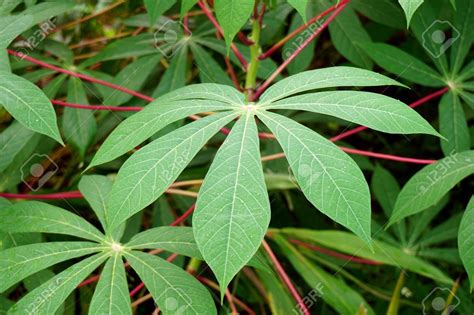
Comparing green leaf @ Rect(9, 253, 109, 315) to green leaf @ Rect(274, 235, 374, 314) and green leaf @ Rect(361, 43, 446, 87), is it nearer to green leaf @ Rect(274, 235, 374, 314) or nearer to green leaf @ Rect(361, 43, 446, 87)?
green leaf @ Rect(274, 235, 374, 314)

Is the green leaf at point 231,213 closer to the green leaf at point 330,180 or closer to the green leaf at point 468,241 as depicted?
the green leaf at point 330,180

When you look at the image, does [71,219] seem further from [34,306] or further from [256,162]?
[256,162]

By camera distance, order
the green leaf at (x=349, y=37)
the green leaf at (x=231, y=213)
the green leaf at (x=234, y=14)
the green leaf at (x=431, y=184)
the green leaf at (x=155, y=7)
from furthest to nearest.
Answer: the green leaf at (x=349, y=37)
the green leaf at (x=155, y=7)
the green leaf at (x=431, y=184)
the green leaf at (x=234, y=14)
the green leaf at (x=231, y=213)

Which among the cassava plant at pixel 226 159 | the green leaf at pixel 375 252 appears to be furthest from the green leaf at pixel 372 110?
the green leaf at pixel 375 252

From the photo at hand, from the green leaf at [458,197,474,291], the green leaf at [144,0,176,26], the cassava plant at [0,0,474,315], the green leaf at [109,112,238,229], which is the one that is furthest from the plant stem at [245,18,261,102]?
the green leaf at [458,197,474,291]

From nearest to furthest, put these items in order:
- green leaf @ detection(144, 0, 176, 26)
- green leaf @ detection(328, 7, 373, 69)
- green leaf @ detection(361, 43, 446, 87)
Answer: green leaf @ detection(144, 0, 176, 26)
green leaf @ detection(361, 43, 446, 87)
green leaf @ detection(328, 7, 373, 69)

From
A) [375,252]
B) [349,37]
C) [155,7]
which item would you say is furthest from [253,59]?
[375,252]
